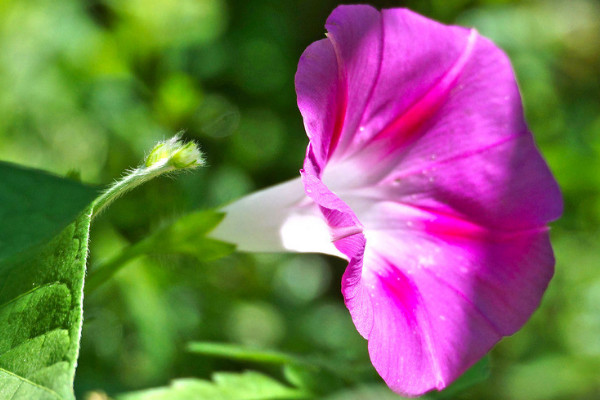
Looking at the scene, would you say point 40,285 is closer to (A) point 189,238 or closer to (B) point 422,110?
(A) point 189,238

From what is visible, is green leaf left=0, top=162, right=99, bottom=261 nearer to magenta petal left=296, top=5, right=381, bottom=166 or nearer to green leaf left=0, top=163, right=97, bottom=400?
green leaf left=0, top=163, right=97, bottom=400

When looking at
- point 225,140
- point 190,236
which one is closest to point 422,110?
point 190,236

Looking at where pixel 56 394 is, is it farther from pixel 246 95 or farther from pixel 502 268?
pixel 246 95

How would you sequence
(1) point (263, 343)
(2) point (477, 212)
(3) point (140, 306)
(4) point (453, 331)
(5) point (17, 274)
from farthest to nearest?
(1) point (263, 343)
(3) point (140, 306)
(2) point (477, 212)
(4) point (453, 331)
(5) point (17, 274)

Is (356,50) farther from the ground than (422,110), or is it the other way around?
(356,50)

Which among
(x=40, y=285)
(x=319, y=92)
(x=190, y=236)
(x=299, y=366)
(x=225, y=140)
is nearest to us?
(x=40, y=285)

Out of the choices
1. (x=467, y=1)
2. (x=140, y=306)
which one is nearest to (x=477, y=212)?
(x=140, y=306)
